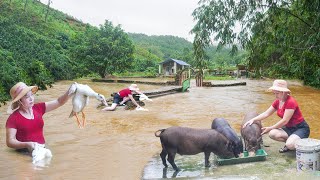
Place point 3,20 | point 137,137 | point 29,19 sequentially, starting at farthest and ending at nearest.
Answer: point 29,19 < point 3,20 < point 137,137

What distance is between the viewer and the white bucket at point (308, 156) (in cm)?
507

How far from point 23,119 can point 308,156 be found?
3831 millimetres

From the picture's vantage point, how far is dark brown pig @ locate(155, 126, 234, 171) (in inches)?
214

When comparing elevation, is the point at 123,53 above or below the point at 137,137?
above

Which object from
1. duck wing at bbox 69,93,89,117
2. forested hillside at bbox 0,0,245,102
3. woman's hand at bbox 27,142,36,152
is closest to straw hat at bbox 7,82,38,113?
woman's hand at bbox 27,142,36,152

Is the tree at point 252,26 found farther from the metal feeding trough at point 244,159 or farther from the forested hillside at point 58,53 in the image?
the forested hillside at point 58,53

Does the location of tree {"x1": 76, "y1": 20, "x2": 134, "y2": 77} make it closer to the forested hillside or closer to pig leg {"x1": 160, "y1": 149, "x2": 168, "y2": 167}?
the forested hillside

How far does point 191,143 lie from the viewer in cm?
548

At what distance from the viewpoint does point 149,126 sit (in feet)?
34.6

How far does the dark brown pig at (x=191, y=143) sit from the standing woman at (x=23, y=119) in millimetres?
1531

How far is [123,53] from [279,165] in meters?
31.6

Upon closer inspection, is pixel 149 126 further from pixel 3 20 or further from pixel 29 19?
pixel 29 19

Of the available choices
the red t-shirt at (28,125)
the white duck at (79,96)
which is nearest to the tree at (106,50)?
the red t-shirt at (28,125)

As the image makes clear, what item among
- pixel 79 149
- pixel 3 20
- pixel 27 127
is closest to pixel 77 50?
pixel 3 20
